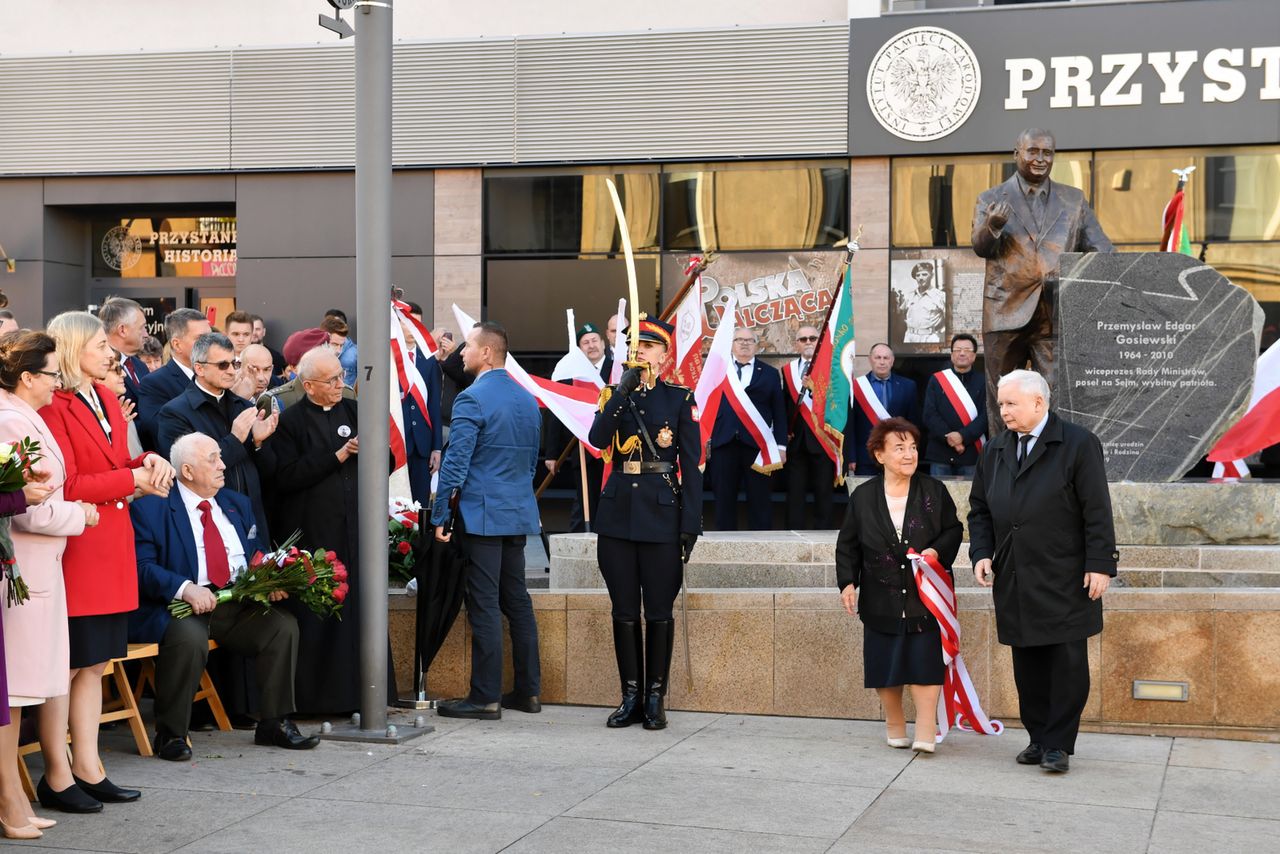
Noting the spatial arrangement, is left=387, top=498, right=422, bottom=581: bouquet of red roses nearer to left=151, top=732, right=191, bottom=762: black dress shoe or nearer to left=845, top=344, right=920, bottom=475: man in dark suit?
left=151, top=732, right=191, bottom=762: black dress shoe

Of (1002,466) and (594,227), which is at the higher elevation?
(594,227)

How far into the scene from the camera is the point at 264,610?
7773mm

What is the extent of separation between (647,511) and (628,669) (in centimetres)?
87

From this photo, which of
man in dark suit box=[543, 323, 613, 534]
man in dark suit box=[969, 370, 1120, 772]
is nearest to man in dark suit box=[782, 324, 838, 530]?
man in dark suit box=[543, 323, 613, 534]

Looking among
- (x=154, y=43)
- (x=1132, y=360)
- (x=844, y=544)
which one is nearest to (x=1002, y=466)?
(x=844, y=544)

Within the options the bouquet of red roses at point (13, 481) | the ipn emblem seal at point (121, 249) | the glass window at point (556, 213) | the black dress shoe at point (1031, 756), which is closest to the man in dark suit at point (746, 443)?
the glass window at point (556, 213)

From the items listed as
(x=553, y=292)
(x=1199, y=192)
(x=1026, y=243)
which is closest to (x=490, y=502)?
(x=1026, y=243)

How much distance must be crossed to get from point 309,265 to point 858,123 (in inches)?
248

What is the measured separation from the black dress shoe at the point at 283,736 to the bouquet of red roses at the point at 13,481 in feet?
6.56

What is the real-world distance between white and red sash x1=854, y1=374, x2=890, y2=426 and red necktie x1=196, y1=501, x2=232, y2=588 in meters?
7.22

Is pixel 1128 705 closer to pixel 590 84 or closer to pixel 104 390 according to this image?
pixel 104 390

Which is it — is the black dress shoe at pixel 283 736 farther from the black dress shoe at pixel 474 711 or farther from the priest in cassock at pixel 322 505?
the black dress shoe at pixel 474 711

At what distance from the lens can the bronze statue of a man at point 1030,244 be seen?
10016 millimetres

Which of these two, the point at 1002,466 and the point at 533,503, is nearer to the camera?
the point at 1002,466
